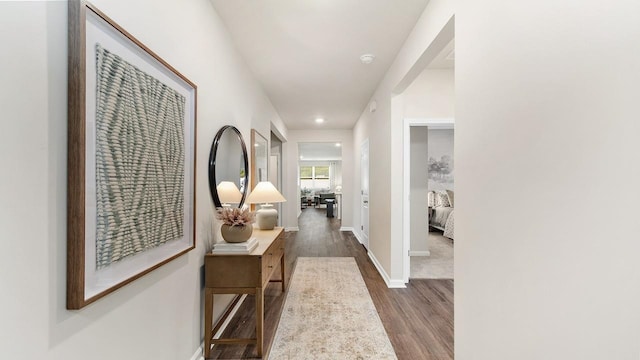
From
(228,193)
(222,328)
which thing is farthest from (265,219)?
(222,328)

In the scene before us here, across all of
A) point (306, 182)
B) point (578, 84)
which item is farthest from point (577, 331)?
point (306, 182)

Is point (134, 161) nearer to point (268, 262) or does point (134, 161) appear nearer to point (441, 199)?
point (268, 262)

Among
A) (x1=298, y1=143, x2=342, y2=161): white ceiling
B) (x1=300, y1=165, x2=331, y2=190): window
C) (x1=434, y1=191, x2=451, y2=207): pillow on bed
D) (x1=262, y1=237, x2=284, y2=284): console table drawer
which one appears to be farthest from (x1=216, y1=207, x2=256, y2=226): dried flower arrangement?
(x1=300, y1=165, x2=331, y2=190): window

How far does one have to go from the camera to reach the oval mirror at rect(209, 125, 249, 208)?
207 cm

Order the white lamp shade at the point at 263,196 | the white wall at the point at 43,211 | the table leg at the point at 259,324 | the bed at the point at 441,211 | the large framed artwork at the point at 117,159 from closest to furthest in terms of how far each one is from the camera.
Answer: the white wall at the point at 43,211
the large framed artwork at the point at 117,159
the table leg at the point at 259,324
the white lamp shade at the point at 263,196
the bed at the point at 441,211

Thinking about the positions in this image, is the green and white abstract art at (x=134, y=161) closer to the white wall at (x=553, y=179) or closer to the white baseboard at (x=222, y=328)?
the white baseboard at (x=222, y=328)

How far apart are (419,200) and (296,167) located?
3.36m

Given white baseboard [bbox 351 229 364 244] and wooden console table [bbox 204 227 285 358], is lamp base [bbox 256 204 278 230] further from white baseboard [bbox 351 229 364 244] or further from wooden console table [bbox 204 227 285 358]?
white baseboard [bbox 351 229 364 244]

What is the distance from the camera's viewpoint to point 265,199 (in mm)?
2705

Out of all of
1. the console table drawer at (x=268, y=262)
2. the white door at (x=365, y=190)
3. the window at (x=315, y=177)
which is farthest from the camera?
the window at (x=315, y=177)

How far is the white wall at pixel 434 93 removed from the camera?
335 centimetres

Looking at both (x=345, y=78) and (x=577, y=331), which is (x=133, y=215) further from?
(x=345, y=78)

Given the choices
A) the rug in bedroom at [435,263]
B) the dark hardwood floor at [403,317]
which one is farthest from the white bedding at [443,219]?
the dark hardwood floor at [403,317]

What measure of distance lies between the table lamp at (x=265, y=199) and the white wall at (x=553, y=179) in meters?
1.77
